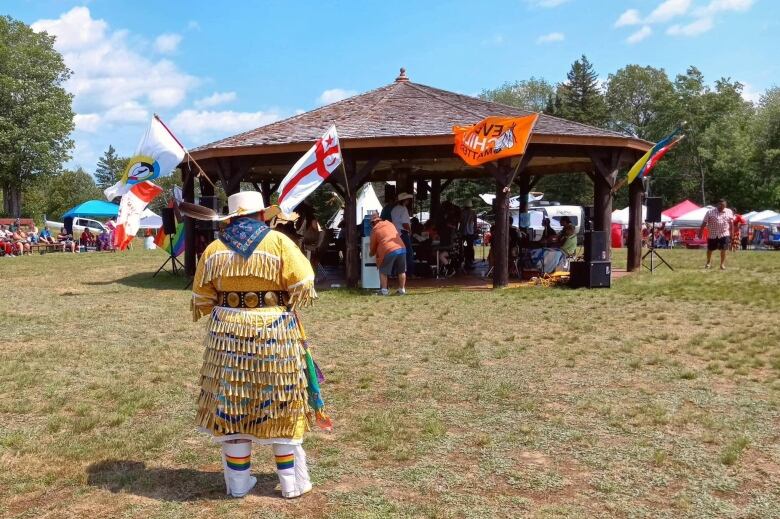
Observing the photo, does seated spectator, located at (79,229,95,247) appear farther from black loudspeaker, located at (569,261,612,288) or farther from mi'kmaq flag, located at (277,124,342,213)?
black loudspeaker, located at (569,261,612,288)

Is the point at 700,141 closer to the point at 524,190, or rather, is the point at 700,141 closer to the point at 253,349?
the point at 524,190

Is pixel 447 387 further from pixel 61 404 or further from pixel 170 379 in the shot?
pixel 61 404

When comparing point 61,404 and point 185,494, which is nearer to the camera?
point 185,494

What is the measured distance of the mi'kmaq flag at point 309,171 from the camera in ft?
32.6

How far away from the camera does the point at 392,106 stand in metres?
15.0

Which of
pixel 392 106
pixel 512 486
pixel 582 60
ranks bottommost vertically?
pixel 512 486

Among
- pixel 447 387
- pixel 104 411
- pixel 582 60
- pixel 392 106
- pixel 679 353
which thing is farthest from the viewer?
pixel 582 60

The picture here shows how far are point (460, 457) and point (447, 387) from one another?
170 cm

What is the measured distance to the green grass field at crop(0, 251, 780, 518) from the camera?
393 cm

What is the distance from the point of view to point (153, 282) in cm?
1534

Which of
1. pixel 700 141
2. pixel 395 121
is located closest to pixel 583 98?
pixel 700 141

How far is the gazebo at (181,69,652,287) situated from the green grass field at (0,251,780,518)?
3.32 m

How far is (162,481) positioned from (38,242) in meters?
31.0

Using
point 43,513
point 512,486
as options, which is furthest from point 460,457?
point 43,513
